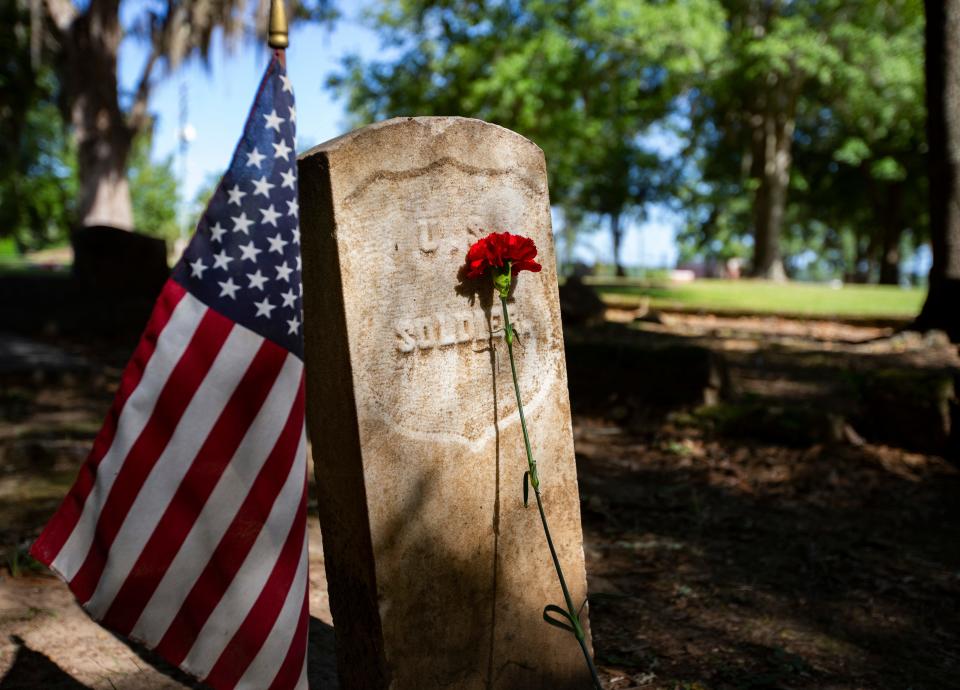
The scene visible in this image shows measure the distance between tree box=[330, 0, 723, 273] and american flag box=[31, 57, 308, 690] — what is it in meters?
17.1

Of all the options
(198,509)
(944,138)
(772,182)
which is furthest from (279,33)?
(772,182)

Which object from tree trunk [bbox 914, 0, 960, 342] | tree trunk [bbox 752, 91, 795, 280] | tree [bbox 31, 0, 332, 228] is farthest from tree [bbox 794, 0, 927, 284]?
tree [bbox 31, 0, 332, 228]

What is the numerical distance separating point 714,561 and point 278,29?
2.96 metres

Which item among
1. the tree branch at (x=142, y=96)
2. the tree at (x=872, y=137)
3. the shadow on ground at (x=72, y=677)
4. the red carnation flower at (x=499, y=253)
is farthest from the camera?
the tree at (x=872, y=137)

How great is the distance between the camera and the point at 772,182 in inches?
997

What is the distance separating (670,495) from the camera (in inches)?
191

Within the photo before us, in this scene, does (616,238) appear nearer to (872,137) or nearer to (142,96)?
(872,137)

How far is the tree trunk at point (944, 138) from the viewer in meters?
6.80

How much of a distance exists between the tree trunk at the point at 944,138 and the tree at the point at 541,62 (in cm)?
1247

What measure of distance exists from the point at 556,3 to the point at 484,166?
18.6m

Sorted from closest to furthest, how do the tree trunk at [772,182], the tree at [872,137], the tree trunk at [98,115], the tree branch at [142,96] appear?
the tree trunk at [98,115] < the tree branch at [142,96] < the tree at [872,137] < the tree trunk at [772,182]

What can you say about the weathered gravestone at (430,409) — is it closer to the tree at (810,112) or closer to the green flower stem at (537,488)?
the green flower stem at (537,488)

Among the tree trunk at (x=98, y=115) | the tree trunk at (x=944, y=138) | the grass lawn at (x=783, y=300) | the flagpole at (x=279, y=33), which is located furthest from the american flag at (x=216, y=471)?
the tree trunk at (x=98, y=115)

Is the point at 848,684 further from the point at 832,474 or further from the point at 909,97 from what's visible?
the point at 909,97
